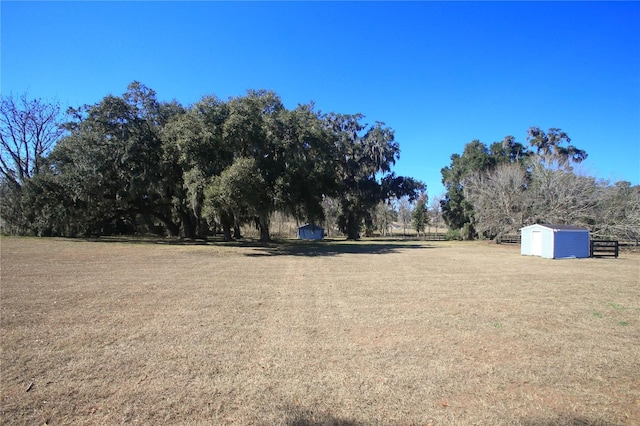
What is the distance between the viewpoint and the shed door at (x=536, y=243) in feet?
73.8

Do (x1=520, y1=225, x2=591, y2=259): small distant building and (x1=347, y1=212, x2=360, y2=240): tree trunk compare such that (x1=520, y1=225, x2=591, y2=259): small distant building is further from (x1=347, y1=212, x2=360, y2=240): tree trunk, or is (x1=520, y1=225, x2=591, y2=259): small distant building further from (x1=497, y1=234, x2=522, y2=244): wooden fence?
(x1=347, y1=212, x2=360, y2=240): tree trunk

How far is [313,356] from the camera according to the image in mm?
4781

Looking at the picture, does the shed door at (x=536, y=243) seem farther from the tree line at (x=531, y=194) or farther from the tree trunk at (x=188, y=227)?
the tree trunk at (x=188, y=227)

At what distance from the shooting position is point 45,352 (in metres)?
4.67

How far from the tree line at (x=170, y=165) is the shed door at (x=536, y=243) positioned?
1376 cm

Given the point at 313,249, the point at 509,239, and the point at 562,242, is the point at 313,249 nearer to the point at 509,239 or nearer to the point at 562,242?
the point at 562,242

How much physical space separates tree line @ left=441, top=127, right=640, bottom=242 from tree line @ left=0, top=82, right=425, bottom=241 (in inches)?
755

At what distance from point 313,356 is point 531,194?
3520cm

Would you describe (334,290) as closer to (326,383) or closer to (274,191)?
(326,383)

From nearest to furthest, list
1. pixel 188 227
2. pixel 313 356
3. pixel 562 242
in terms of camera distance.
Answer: pixel 313 356
pixel 562 242
pixel 188 227

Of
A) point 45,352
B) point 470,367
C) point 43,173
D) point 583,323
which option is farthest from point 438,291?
point 43,173

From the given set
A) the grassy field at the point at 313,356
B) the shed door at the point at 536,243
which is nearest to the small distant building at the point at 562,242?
the shed door at the point at 536,243

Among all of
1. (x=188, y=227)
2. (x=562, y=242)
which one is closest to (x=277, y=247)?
(x=188, y=227)

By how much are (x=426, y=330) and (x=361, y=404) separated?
2.80 meters
